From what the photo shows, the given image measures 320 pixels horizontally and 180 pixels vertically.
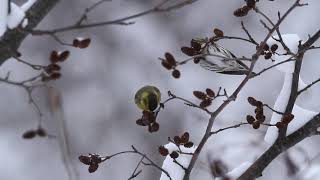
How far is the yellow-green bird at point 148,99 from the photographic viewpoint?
1.73 meters

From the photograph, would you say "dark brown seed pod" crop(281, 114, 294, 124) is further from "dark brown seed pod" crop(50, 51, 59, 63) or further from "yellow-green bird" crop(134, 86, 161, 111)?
"dark brown seed pod" crop(50, 51, 59, 63)

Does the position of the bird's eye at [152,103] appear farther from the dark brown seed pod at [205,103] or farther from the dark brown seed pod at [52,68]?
the dark brown seed pod at [52,68]

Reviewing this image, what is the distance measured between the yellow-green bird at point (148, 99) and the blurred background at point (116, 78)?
4269 millimetres

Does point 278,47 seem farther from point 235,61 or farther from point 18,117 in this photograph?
point 18,117

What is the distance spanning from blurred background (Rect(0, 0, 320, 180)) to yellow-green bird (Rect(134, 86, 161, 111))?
168 inches

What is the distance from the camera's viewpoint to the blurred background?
6395 mm

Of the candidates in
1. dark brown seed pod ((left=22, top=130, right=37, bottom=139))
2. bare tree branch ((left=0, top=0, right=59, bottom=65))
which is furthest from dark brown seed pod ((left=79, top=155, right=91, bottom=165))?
bare tree branch ((left=0, top=0, right=59, bottom=65))

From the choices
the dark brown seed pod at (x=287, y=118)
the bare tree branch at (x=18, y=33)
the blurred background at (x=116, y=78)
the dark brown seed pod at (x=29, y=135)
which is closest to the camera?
the bare tree branch at (x=18, y=33)

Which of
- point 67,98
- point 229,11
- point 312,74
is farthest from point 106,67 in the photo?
point 312,74

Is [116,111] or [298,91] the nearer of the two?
[298,91]

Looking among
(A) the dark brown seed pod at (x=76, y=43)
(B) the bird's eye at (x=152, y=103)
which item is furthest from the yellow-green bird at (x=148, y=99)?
(A) the dark brown seed pod at (x=76, y=43)

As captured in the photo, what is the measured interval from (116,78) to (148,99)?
5205 mm

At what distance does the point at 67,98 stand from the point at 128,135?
1.00m

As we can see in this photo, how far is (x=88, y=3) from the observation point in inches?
257
